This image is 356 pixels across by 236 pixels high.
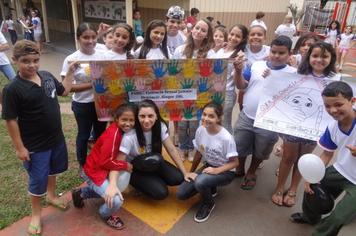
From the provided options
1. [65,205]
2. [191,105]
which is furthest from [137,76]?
[65,205]

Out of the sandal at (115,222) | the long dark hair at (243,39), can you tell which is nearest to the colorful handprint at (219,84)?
the long dark hair at (243,39)

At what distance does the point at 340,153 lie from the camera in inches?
97.4

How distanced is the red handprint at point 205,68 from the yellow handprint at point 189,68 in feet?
0.28

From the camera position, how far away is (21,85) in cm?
231

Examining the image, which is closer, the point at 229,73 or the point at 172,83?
the point at 172,83

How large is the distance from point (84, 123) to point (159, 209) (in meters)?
1.25

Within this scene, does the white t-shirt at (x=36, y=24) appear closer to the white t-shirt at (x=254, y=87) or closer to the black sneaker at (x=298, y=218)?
the white t-shirt at (x=254, y=87)

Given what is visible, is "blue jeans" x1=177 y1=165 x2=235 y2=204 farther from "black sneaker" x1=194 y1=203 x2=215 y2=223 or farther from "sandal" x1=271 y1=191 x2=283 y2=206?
"sandal" x1=271 y1=191 x2=283 y2=206

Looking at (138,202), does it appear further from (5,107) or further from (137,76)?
(5,107)

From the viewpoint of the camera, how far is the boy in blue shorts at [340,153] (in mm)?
2225

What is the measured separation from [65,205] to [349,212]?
2.56m

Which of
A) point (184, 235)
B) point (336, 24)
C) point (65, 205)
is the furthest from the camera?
point (336, 24)

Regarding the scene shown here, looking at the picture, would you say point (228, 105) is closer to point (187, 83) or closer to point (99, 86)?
point (187, 83)

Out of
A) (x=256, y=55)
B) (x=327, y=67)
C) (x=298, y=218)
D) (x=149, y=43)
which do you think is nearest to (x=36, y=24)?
(x=149, y=43)
